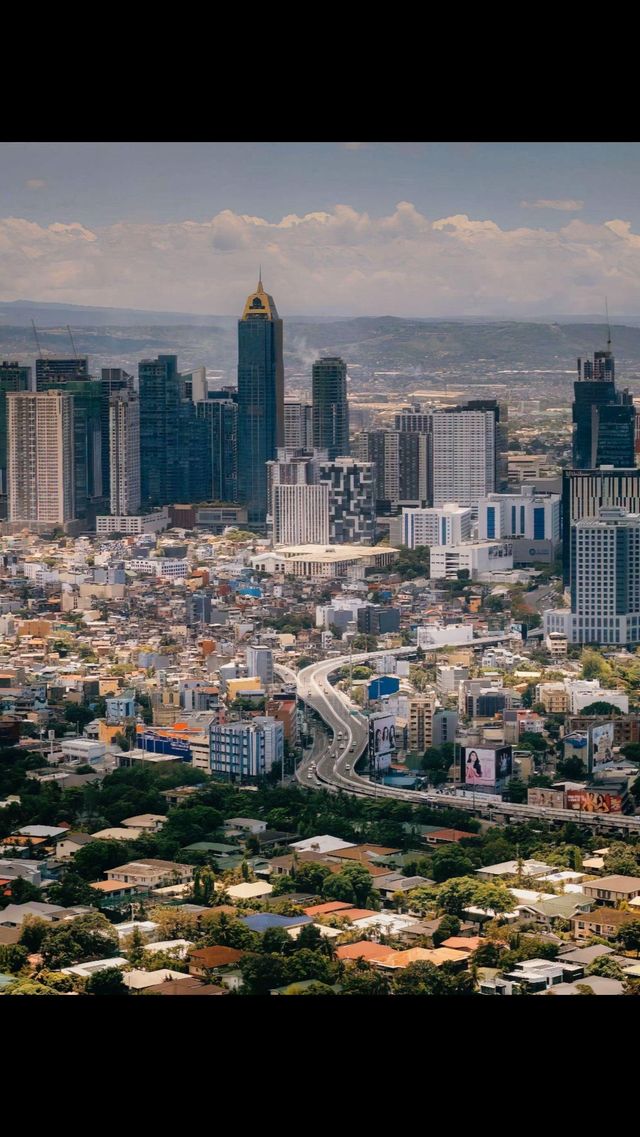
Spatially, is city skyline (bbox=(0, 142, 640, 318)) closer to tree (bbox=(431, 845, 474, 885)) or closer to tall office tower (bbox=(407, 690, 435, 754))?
tall office tower (bbox=(407, 690, 435, 754))

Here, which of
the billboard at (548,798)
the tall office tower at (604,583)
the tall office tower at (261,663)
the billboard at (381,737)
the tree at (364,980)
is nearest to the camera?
the tree at (364,980)

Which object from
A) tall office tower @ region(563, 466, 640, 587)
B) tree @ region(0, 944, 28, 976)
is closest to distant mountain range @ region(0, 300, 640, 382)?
tall office tower @ region(563, 466, 640, 587)

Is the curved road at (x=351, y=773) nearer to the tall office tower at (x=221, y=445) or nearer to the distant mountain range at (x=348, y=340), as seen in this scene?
the tall office tower at (x=221, y=445)

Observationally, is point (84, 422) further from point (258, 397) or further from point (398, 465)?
point (398, 465)

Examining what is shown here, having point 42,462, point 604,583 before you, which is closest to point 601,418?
point 604,583

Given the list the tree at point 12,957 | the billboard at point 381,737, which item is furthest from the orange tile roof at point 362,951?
the billboard at point 381,737
